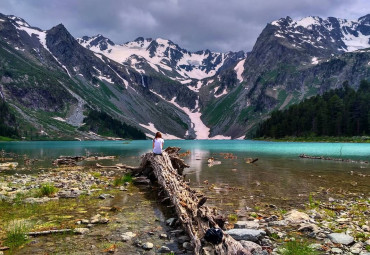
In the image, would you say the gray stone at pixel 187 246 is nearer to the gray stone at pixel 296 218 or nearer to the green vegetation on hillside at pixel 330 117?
the gray stone at pixel 296 218

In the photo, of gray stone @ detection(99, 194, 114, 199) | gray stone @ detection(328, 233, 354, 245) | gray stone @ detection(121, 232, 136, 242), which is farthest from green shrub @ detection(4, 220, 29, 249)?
gray stone @ detection(328, 233, 354, 245)

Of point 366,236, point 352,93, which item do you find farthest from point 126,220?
point 352,93

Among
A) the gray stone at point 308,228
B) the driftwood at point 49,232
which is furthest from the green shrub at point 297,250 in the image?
the driftwood at point 49,232

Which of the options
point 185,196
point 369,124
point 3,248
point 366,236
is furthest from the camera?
point 369,124

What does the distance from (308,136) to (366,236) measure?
157 m

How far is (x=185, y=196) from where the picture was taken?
1420cm

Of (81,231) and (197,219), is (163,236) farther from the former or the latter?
(81,231)

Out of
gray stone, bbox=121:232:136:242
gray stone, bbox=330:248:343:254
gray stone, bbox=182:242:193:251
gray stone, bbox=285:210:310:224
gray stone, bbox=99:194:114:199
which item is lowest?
gray stone, bbox=99:194:114:199

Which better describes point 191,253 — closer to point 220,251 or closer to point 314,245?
point 220,251

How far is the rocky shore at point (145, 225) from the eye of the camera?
10078 millimetres

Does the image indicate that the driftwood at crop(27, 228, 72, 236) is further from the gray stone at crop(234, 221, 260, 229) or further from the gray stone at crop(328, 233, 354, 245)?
the gray stone at crop(328, 233, 354, 245)

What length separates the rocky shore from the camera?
10.1m

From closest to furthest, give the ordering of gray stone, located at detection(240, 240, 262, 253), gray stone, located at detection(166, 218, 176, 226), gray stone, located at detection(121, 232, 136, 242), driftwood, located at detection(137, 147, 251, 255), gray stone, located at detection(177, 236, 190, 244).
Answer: driftwood, located at detection(137, 147, 251, 255)
gray stone, located at detection(240, 240, 262, 253)
gray stone, located at detection(177, 236, 190, 244)
gray stone, located at detection(121, 232, 136, 242)
gray stone, located at detection(166, 218, 176, 226)

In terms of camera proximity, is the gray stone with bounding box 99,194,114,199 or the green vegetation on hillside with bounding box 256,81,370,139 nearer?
the gray stone with bounding box 99,194,114,199
